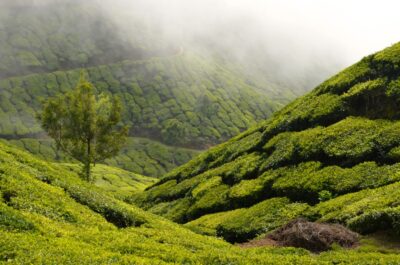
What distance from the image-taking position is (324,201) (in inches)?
1390

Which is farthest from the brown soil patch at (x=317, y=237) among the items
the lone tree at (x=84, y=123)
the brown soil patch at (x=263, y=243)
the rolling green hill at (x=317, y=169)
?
the lone tree at (x=84, y=123)

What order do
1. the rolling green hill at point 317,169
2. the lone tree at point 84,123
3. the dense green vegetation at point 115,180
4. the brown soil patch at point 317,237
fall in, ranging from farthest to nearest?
the dense green vegetation at point 115,180 < the lone tree at point 84,123 < the rolling green hill at point 317,169 < the brown soil patch at point 317,237

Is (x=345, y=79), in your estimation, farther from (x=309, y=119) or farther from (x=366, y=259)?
(x=366, y=259)

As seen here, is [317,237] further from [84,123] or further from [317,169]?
[84,123]

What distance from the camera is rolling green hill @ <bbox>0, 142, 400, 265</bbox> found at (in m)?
17.2

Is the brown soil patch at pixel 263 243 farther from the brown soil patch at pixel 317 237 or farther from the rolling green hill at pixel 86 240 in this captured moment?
the rolling green hill at pixel 86 240

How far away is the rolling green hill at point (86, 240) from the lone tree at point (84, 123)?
141 feet

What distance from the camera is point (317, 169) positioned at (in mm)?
39969

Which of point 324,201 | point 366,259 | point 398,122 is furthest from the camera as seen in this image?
point 398,122

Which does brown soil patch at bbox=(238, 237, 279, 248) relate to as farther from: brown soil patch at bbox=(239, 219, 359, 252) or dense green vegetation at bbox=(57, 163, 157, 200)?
dense green vegetation at bbox=(57, 163, 157, 200)

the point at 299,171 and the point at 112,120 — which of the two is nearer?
the point at 299,171

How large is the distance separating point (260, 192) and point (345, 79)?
1985cm

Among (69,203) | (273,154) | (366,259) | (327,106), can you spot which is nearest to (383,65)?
(327,106)

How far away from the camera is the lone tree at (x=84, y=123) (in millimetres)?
71875
